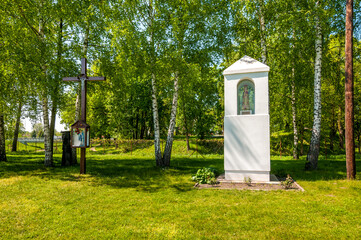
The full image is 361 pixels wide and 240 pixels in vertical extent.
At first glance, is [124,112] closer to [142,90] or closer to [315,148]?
[142,90]

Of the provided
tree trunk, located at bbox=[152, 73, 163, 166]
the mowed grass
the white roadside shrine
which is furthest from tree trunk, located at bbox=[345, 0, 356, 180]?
tree trunk, located at bbox=[152, 73, 163, 166]

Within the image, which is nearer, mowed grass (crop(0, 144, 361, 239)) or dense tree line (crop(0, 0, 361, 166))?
mowed grass (crop(0, 144, 361, 239))

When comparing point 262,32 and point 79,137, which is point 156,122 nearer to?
point 79,137

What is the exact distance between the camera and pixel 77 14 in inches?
388

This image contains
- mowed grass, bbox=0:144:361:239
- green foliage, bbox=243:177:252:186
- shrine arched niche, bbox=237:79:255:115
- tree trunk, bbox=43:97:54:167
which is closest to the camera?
mowed grass, bbox=0:144:361:239

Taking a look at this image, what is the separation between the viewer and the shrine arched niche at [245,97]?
26.5 feet

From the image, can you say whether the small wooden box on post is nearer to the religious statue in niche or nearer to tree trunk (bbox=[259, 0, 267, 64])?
the religious statue in niche

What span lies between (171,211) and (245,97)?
5.04 m

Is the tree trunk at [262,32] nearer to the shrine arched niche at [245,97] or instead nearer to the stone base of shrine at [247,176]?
the shrine arched niche at [245,97]

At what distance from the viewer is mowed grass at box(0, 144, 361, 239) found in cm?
393

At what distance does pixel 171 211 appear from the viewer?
16.2 ft

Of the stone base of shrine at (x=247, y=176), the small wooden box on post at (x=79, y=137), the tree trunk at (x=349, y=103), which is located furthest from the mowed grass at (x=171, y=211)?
the small wooden box on post at (x=79, y=137)

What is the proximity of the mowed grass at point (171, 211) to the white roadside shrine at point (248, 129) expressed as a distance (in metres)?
1.33

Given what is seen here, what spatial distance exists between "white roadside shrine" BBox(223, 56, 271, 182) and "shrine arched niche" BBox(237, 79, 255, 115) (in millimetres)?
81
